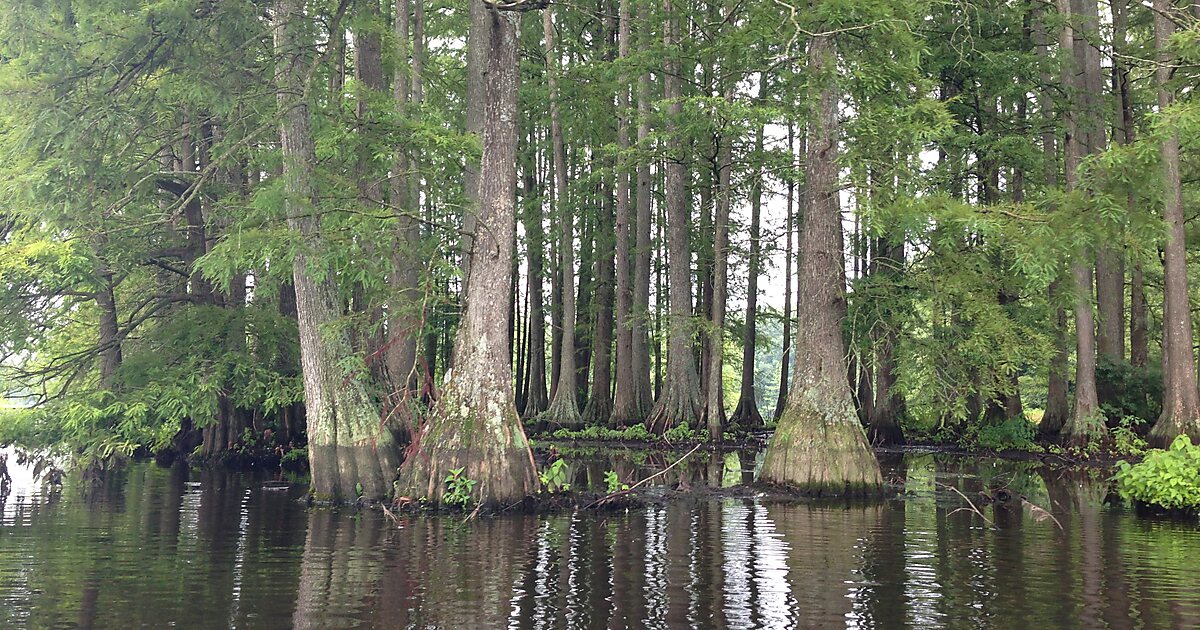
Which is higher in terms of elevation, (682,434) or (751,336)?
(751,336)

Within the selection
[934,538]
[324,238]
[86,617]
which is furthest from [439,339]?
[86,617]

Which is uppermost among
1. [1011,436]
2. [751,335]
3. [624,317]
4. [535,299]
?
[535,299]

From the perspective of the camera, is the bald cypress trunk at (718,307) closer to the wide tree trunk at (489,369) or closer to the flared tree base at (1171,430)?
the flared tree base at (1171,430)

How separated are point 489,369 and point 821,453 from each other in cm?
523

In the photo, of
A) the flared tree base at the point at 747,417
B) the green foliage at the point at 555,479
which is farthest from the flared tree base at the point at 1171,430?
the green foliage at the point at 555,479

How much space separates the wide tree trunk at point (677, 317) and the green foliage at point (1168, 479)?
12.0 meters

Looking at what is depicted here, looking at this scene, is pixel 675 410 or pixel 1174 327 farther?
pixel 675 410

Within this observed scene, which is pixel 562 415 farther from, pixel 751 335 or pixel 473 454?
pixel 473 454

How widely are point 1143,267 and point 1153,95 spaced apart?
6262 millimetres

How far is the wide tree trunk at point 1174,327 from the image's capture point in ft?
62.1

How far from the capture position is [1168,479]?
41.4 feet

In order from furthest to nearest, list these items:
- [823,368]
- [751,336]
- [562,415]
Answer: [751,336], [562,415], [823,368]

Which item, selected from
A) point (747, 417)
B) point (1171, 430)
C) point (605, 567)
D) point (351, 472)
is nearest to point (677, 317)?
point (747, 417)

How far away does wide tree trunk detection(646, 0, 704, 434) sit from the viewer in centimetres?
2412
